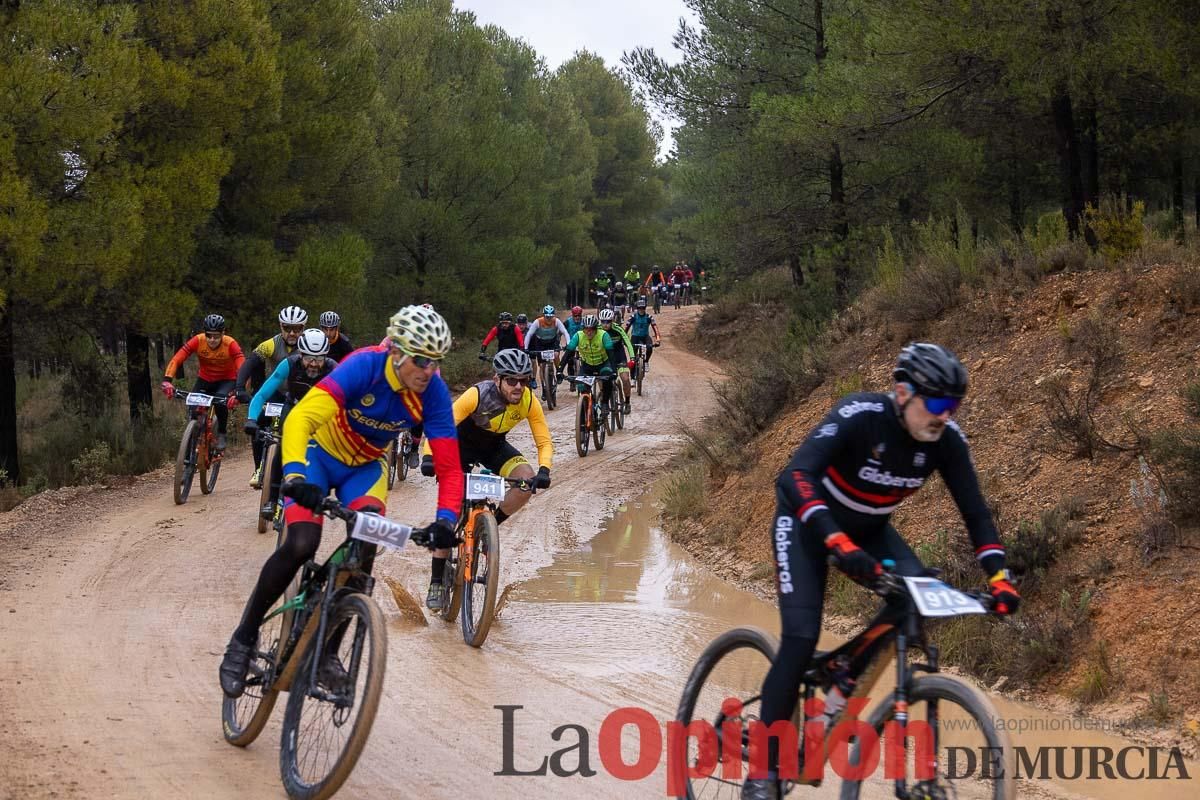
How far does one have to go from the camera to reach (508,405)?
29.3 ft

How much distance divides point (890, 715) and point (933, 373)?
127cm

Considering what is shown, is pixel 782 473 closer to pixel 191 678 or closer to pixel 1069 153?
pixel 191 678

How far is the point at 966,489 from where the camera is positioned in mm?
4449

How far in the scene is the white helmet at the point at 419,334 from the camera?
219 inches

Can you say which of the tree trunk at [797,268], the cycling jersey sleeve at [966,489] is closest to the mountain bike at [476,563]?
the cycling jersey sleeve at [966,489]

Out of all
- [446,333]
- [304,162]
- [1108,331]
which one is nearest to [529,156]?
[304,162]

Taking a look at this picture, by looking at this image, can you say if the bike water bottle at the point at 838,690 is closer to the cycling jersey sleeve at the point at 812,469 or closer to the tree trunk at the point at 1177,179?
the cycling jersey sleeve at the point at 812,469

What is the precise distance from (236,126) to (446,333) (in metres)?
15.7

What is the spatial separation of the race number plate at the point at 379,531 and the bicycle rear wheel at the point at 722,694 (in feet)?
4.76

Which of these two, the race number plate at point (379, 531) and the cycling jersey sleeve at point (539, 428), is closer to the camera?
the race number plate at point (379, 531)

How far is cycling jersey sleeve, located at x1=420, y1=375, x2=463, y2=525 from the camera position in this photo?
5734 mm

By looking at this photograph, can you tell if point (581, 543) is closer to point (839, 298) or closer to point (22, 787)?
point (22, 787)

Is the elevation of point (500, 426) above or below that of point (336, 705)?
above

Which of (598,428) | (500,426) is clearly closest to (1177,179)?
(598,428)
